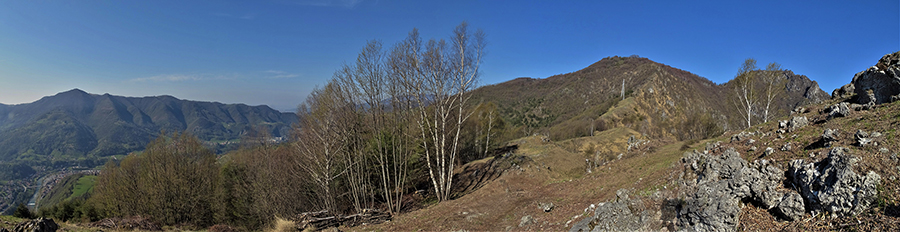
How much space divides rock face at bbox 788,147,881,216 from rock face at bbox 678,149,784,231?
22.4 inches

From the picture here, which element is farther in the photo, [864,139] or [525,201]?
[525,201]

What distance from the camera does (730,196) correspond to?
24.7 feet

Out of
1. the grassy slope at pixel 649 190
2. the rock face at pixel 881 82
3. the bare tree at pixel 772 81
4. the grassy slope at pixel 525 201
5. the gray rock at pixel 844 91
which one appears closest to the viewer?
the grassy slope at pixel 649 190

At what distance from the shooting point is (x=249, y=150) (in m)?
34.9

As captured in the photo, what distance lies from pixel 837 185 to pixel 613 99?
108m

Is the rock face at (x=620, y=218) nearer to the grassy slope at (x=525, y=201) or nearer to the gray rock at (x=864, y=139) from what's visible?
the grassy slope at (x=525, y=201)

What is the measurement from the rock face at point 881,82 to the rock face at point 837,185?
7.41 metres

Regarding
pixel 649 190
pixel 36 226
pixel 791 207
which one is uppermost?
pixel 791 207

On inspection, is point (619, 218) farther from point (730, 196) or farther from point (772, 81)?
point (772, 81)

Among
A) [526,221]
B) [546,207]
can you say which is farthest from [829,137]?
[526,221]

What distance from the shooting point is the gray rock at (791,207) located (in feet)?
21.2

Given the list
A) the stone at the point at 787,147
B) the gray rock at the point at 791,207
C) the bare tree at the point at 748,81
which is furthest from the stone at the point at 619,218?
the bare tree at the point at 748,81

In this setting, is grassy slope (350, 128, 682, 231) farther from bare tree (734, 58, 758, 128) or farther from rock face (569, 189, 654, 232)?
bare tree (734, 58, 758, 128)

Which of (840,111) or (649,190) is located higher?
(840,111)
